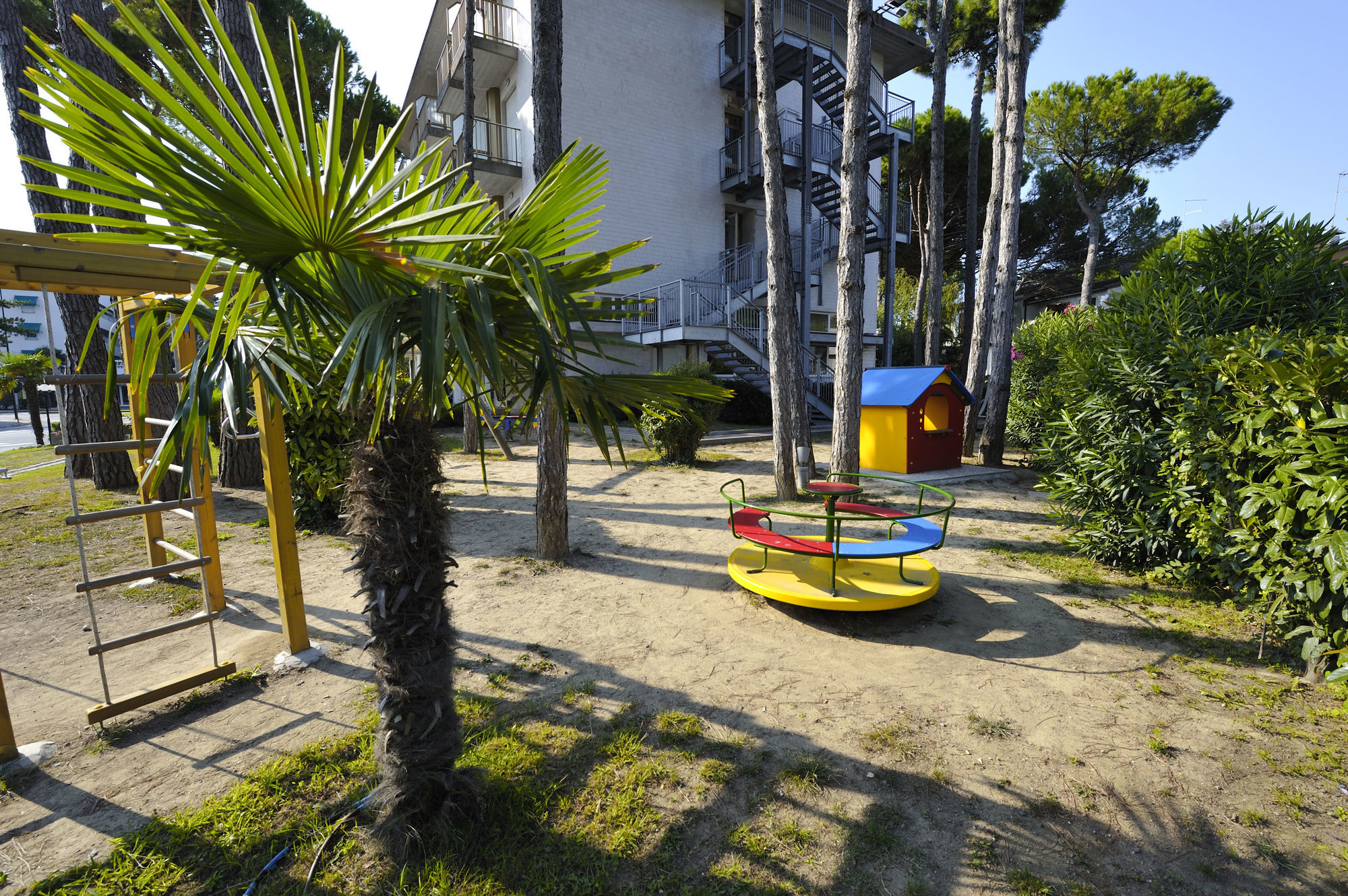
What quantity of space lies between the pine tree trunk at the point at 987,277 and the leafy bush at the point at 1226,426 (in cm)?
533

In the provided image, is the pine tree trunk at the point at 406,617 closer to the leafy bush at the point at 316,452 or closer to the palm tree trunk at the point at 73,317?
the leafy bush at the point at 316,452

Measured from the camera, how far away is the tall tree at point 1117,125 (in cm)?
2073

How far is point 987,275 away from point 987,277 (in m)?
→ 0.07

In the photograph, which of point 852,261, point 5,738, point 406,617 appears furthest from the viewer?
point 852,261

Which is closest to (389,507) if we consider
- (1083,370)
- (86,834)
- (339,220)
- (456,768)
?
(339,220)

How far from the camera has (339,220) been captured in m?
1.81

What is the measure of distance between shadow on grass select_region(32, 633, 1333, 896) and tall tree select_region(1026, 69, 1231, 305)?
23497 millimetres

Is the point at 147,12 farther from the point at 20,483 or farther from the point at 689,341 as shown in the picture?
the point at 689,341

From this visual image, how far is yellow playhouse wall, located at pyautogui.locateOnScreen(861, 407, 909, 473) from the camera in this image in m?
9.38

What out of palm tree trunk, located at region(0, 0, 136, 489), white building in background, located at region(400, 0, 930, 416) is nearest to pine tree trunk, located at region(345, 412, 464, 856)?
palm tree trunk, located at region(0, 0, 136, 489)

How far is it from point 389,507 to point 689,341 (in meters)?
15.1

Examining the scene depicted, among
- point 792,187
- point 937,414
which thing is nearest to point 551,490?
point 937,414

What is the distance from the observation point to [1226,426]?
13.6 ft

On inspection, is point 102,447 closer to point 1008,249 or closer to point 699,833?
point 699,833
